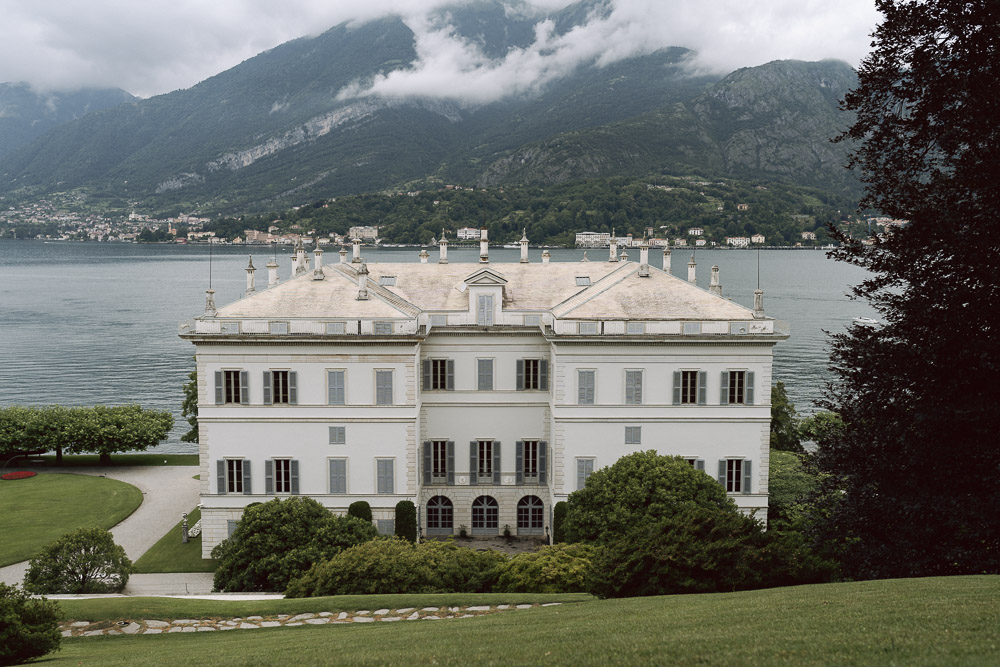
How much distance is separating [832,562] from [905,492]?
3.20 meters

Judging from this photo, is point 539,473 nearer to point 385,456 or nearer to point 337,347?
point 385,456

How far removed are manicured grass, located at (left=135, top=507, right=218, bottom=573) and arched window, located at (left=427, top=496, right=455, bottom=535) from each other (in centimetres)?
985

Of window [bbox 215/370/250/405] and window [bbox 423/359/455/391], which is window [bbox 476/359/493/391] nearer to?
window [bbox 423/359/455/391]

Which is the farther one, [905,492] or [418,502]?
[418,502]

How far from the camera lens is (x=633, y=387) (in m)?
37.3

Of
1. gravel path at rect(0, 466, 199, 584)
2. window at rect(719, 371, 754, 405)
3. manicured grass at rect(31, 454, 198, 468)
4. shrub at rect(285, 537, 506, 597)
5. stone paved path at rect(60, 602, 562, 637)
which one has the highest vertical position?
window at rect(719, 371, 754, 405)

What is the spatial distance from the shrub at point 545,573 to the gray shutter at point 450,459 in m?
13.3

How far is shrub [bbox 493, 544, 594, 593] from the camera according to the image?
25.1m

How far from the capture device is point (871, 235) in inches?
872

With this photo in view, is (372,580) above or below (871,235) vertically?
below

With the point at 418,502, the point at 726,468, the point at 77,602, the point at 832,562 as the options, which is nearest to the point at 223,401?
the point at 418,502

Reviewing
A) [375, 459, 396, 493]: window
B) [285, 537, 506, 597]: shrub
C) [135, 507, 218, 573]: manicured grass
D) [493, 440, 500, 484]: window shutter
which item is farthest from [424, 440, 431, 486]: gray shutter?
[285, 537, 506, 597]: shrub

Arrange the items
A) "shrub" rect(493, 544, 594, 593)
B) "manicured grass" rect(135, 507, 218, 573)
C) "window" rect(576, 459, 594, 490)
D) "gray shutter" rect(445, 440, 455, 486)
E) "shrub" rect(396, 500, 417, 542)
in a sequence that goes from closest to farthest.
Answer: "shrub" rect(493, 544, 594, 593), "manicured grass" rect(135, 507, 218, 573), "shrub" rect(396, 500, 417, 542), "window" rect(576, 459, 594, 490), "gray shutter" rect(445, 440, 455, 486)

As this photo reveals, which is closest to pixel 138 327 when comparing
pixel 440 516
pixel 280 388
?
pixel 280 388
